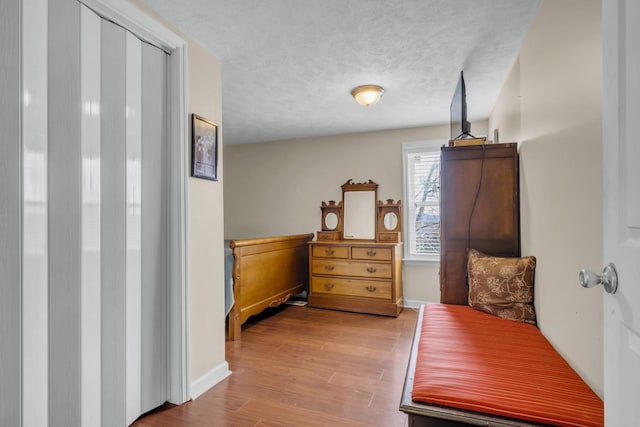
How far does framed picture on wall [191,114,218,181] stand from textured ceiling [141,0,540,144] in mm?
535

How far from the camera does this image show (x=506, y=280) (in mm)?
2064

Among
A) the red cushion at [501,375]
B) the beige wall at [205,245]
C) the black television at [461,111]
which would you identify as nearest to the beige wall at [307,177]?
the black television at [461,111]

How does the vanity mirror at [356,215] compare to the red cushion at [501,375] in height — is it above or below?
above

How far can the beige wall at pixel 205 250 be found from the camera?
2.02m

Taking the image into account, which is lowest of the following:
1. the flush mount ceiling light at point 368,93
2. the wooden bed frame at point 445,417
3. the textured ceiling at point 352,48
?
the wooden bed frame at point 445,417

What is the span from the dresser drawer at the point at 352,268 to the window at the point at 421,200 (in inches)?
23.3

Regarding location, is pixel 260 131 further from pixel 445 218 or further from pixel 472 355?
pixel 472 355

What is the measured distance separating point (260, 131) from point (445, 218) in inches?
111

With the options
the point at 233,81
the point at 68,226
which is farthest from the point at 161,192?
the point at 233,81

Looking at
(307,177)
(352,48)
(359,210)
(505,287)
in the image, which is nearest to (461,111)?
(352,48)

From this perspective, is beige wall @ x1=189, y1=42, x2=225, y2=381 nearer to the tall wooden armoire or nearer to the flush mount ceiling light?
the flush mount ceiling light

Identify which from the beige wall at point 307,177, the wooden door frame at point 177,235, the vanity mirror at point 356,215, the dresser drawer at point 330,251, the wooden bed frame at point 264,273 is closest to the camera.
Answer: the wooden door frame at point 177,235

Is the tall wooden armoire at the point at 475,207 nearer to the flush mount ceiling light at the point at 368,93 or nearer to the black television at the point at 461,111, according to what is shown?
the black television at the point at 461,111

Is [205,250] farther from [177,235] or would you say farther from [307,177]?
[307,177]
